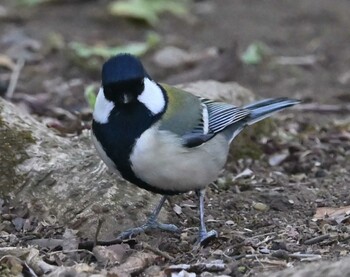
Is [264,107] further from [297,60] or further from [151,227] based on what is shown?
[297,60]

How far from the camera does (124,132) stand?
4.21 metres

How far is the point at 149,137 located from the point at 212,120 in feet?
2.21

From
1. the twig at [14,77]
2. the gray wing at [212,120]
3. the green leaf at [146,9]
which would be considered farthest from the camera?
the green leaf at [146,9]

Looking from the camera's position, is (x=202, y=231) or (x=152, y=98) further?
(x=202, y=231)

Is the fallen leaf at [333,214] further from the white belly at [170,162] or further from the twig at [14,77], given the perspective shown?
the twig at [14,77]

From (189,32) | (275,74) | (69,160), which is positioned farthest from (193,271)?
(189,32)

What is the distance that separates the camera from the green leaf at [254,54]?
820 cm

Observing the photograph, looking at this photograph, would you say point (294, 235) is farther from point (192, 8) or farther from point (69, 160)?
point (192, 8)

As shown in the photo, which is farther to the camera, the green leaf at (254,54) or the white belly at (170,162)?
the green leaf at (254,54)

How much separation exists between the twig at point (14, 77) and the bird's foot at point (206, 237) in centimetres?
296

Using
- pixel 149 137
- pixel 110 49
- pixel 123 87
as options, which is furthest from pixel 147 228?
pixel 110 49

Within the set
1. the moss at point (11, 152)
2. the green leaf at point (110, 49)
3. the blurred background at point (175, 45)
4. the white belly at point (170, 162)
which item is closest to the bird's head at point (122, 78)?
the white belly at point (170, 162)

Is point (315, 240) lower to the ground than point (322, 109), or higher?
higher

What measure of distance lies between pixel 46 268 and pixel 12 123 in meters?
1.26
